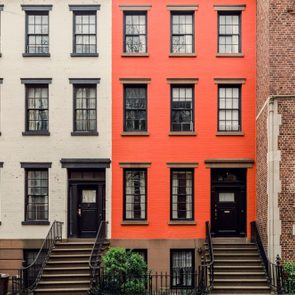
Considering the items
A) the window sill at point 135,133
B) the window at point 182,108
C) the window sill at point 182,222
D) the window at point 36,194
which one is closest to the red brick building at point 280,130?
the window sill at point 182,222

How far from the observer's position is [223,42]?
90.6 feet

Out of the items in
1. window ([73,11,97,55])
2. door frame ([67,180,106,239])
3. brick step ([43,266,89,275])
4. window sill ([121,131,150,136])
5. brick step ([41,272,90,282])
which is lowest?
brick step ([41,272,90,282])

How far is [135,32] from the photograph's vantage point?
27.6 metres

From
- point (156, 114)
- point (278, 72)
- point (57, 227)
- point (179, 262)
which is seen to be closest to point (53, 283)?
point (57, 227)

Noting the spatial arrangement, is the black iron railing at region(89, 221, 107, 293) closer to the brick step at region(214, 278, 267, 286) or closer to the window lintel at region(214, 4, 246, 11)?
the brick step at region(214, 278, 267, 286)

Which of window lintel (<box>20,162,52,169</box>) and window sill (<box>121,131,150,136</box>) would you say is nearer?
window lintel (<box>20,162,52,169</box>)

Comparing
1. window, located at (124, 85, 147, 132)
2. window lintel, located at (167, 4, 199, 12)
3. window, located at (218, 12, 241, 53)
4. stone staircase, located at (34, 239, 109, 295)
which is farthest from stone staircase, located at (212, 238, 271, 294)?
window lintel, located at (167, 4, 199, 12)

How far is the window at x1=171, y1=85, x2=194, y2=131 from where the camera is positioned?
27.5m

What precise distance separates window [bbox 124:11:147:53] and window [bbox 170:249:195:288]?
8.19m

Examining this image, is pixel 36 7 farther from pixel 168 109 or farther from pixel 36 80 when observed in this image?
pixel 168 109

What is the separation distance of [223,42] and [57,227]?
986 centimetres

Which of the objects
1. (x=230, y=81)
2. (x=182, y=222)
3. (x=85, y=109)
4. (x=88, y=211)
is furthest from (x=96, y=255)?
(x=230, y=81)

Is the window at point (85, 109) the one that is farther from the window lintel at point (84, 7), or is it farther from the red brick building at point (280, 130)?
the red brick building at point (280, 130)

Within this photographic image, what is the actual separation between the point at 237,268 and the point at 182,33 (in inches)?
375
